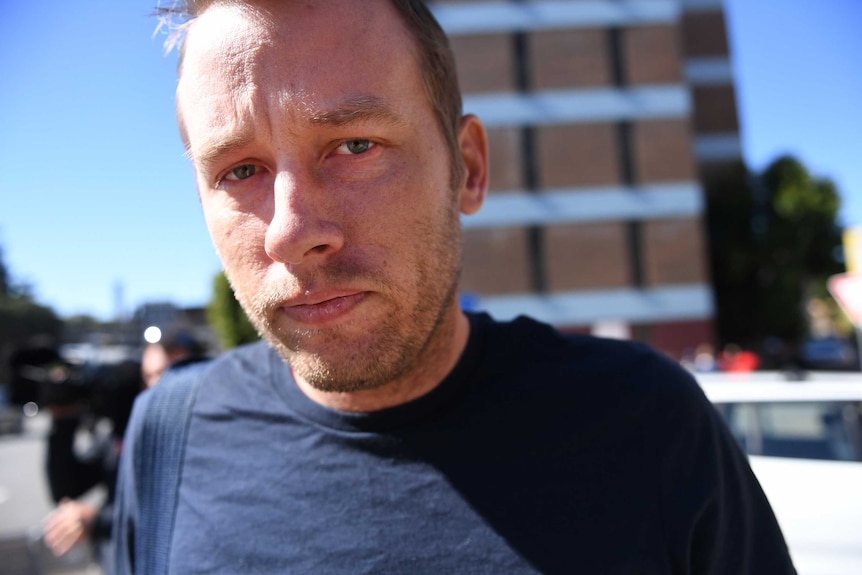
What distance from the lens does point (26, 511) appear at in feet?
32.3

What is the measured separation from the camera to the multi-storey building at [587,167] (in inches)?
830

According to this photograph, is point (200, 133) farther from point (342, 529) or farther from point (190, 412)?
point (342, 529)

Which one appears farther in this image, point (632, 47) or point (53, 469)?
point (632, 47)

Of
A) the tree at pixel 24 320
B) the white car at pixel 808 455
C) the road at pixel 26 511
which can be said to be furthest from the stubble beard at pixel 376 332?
the tree at pixel 24 320

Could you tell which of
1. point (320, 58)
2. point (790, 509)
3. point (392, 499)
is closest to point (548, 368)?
point (392, 499)

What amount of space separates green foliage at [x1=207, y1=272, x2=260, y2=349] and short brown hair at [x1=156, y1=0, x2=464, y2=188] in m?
9.91

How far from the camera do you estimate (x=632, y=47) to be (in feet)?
71.1

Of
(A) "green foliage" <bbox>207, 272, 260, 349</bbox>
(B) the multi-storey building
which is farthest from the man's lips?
(B) the multi-storey building

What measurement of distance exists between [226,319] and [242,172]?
44.9 feet

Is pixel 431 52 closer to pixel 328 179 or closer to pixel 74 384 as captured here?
pixel 328 179

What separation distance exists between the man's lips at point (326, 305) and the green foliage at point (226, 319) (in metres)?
10.1

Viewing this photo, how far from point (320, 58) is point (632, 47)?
23249 mm

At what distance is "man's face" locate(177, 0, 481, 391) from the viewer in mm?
961

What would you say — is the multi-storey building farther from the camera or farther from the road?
the camera
